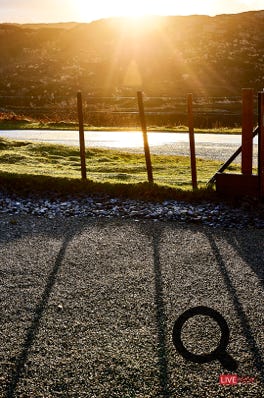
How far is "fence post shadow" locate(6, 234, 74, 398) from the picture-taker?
462 centimetres

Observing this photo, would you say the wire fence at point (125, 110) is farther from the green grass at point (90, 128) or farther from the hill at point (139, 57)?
the hill at point (139, 57)

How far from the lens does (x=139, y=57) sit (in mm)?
109688

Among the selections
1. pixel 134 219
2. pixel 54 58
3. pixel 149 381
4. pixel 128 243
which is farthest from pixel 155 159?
pixel 54 58

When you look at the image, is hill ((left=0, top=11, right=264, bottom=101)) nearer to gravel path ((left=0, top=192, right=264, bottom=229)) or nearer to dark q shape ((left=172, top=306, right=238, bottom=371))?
gravel path ((left=0, top=192, right=264, bottom=229))

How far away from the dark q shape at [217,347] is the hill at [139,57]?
251 feet

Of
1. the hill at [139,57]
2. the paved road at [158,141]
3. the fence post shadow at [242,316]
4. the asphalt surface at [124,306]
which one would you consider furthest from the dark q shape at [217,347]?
the hill at [139,57]

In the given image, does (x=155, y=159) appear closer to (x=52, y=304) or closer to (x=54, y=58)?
(x=52, y=304)

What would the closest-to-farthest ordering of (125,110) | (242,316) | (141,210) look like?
(242,316) → (141,210) → (125,110)

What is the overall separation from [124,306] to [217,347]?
143cm

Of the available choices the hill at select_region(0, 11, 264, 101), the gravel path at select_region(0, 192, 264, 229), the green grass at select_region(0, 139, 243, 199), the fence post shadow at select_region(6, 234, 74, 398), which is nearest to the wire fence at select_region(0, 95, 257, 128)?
the hill at select_region(0, 11, 264, 101)

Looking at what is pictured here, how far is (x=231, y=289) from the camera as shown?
6594mm

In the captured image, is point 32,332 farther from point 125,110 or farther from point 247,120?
point 125,110
